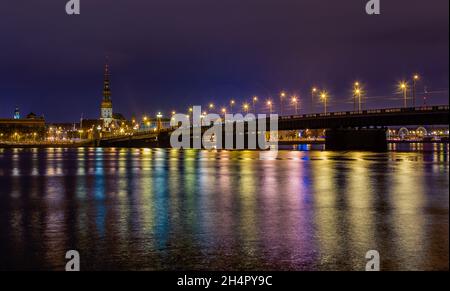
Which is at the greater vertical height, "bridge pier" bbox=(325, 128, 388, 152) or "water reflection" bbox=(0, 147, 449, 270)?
"bridge pier" bbox=(325, 128, 388, 152)

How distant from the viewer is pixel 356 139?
11369 centimetres

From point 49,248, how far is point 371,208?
12.7 m

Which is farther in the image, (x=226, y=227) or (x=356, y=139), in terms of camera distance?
(x=356, y=139)

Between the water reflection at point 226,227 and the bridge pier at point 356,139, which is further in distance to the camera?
the bridge pier at point 356,139

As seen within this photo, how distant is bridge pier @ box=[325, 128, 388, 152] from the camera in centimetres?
10987

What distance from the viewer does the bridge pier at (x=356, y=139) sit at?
109869mm

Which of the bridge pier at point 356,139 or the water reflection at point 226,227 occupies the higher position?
the bridge pier at point 356,139

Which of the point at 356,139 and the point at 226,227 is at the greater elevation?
the point at 356,139

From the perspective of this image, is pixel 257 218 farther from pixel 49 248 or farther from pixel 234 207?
pixel 49 248

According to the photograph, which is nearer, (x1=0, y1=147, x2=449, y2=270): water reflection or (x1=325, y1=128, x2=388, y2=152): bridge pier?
(x1=0, y1=147, x2=449, y2=270): water reflection

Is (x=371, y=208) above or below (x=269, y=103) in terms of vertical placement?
below
